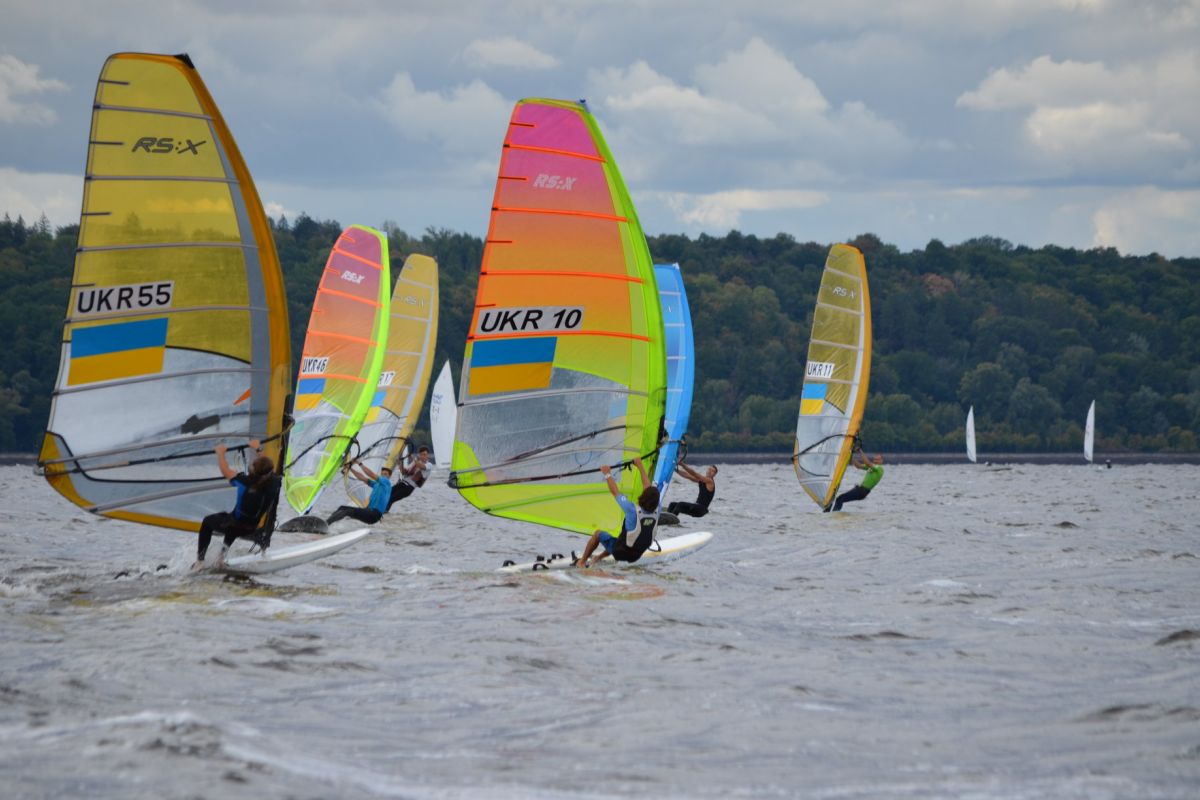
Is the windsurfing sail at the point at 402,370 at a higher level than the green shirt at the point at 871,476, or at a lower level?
higher

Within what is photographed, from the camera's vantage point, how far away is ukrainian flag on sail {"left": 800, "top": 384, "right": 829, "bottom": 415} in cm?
2742

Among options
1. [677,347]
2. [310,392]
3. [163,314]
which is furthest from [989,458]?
[163,314]

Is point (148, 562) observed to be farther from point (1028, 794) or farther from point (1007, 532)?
point (1007, 532)

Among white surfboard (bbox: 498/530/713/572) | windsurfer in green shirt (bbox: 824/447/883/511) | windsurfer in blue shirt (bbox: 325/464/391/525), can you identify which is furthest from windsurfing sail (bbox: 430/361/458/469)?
white surfboard (bbox: 498/530/713/572)

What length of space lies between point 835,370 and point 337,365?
30.1ft

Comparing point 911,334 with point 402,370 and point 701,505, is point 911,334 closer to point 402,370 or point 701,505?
point 402,370

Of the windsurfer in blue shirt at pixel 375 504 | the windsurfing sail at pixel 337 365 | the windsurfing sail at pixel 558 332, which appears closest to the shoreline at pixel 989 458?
the windsurfing sail at pixel 337 365

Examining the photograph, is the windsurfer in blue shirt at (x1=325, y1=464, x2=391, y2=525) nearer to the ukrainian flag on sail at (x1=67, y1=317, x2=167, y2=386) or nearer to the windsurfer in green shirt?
the ukrainian flag on sail at (x1=67, y1=317, x2=167, y2=386)

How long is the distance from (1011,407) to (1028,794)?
103 meters

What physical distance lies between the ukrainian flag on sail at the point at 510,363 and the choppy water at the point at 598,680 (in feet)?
5.86

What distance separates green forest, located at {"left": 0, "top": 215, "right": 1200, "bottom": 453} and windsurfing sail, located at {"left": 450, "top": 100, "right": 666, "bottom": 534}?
65897mm

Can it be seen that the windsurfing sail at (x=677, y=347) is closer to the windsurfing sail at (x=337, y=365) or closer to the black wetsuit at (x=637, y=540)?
the windsurfing sail at (x=337, y=365)

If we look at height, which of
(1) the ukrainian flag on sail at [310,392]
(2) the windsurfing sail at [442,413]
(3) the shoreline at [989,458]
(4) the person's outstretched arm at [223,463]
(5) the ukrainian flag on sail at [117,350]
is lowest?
(3) the shoreline at [989,458]

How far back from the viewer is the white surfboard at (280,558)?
45.0 ft
